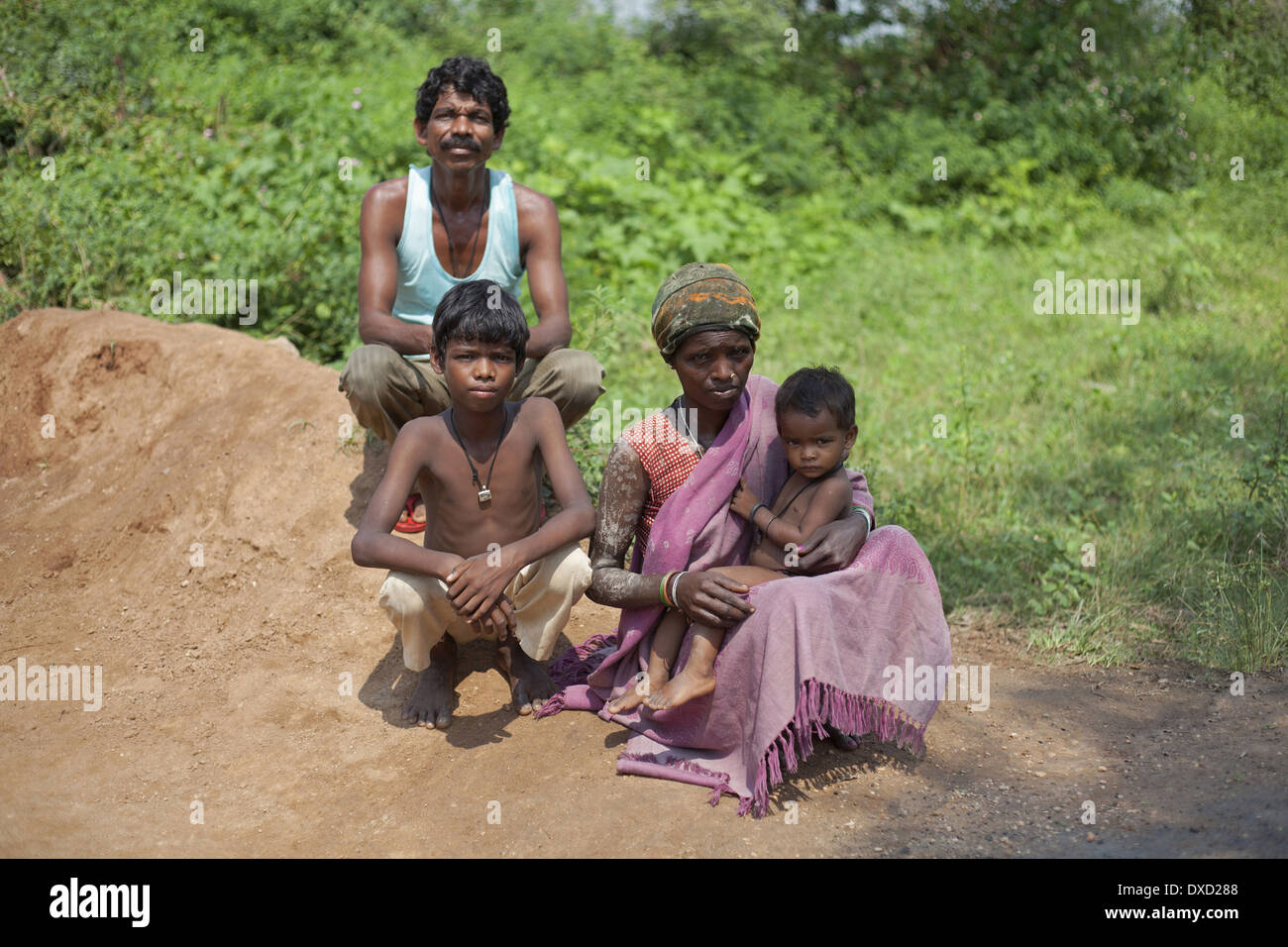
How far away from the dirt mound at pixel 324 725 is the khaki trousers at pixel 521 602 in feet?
0.93

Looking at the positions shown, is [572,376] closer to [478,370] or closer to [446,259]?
[446,259]

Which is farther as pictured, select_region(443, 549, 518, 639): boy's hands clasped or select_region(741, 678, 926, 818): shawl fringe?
select_region(443, 549, 518, 639): boy's hands clasped

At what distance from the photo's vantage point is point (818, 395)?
3.18 meters

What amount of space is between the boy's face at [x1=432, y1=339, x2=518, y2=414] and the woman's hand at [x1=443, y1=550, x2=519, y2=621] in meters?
0.48

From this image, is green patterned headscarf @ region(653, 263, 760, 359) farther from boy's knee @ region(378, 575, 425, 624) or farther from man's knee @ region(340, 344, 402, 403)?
man's knee @ region(340, 344, 402, 403)

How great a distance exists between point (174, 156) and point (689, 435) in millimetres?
5245

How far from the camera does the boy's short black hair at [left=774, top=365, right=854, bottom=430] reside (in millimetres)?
3180

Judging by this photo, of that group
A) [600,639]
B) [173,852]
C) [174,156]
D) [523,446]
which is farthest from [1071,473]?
[174,156]

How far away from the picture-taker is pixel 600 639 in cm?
400

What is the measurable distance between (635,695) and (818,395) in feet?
3.24

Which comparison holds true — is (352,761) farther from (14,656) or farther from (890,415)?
(890,415)

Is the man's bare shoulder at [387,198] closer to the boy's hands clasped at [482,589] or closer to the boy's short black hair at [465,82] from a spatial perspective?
the boy's short black hair at [465,82]
